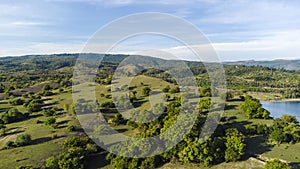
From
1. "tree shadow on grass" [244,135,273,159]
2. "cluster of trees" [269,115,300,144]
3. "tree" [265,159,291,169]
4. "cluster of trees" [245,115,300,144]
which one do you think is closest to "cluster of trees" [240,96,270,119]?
"cluster of trees" [245,115,300,144]

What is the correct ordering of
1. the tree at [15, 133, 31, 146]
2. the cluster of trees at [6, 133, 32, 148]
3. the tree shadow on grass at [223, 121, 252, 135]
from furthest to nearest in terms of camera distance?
the tree shadow on grass at [223, 121, 252, 135] → the tree at [15, 133, 31, 146] → the cluster of trees at [6, 133, 32, 148]

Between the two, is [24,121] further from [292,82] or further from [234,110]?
[292,82]

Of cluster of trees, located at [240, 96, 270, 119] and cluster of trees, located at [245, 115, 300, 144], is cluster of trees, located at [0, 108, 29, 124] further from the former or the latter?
cluster of trees, located at [240, 96, 270, 119]

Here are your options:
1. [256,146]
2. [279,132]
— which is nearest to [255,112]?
[279,132]

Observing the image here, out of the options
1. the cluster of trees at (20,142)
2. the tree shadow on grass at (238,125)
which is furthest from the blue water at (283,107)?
the cluster of trees at (20,142)

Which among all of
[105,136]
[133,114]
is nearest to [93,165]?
[105,136]

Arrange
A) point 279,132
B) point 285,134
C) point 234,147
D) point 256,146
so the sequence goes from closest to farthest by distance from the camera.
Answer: point 234,147 → point 256,146 → point 279,132 → point 285,134

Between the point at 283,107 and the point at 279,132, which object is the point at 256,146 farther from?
the point at 283,107

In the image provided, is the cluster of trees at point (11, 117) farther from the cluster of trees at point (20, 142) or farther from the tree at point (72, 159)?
the tree at point (72, 159)
